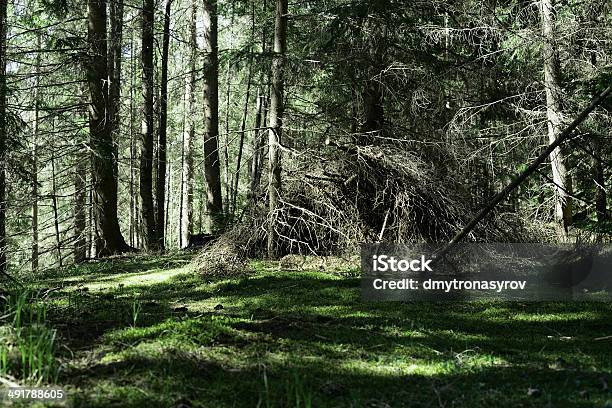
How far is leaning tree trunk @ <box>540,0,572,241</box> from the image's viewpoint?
10031mm

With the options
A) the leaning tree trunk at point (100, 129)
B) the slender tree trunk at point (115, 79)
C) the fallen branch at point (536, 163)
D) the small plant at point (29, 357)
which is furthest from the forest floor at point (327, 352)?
the slender tree trunk at point (115, 79)

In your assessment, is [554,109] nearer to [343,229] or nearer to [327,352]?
[343,229]

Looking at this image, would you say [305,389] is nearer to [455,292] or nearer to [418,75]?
[455,292]

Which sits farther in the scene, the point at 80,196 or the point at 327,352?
the point at 80,196

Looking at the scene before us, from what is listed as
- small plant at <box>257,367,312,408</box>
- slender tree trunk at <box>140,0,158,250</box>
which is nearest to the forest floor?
small plant at <box>257,367,312,408</box>

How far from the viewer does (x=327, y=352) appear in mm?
4527

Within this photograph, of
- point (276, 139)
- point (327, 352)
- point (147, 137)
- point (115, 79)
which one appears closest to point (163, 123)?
point (147, 137)

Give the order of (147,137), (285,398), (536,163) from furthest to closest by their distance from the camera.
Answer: (147,137) → (536,163) → (285,398)

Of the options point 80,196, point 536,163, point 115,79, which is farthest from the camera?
point 80,196

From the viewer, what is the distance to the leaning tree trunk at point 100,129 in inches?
516

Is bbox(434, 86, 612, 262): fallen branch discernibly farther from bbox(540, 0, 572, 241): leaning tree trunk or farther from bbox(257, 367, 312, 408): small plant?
bbox(257, 367, 312, 408): small plant

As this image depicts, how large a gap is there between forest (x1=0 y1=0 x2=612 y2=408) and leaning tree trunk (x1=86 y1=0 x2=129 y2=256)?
0.16ft

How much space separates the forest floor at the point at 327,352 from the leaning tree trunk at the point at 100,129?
6.31 m

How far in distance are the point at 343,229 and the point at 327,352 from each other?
5.43 meters
